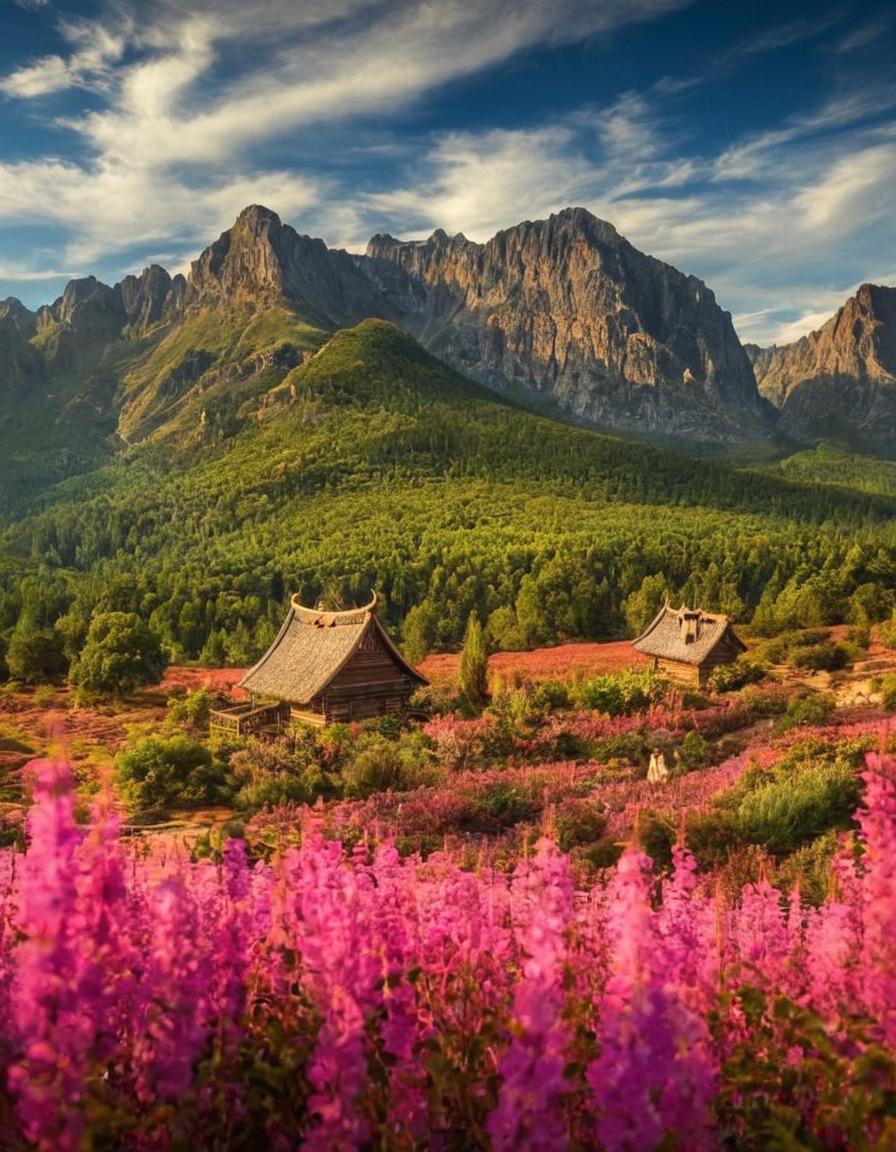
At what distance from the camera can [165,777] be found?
19625 millimetres

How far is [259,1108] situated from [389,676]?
1079 inches

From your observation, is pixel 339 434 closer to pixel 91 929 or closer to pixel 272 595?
pixel 272 595

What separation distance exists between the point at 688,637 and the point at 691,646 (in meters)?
0.53

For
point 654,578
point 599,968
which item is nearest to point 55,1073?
point 599,968

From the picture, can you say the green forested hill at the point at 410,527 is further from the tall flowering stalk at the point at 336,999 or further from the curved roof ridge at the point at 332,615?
the tall flowering stalk at the point at 336,999

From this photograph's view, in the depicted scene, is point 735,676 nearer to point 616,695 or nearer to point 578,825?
point 616,695

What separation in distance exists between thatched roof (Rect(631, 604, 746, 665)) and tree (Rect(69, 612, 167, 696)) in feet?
78.7

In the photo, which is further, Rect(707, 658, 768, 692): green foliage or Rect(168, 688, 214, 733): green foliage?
Rect(707, 658, 768, 692): green foliage

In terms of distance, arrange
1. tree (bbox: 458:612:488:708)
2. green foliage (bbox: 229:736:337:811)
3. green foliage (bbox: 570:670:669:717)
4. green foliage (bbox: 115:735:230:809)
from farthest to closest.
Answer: tree (bbox: 458:612:488:708) → green foliage (bbox: 570:670:669:717) → green foliage (bbox: 115:735:230:809) → green foliage (bbox: 229:736:337:811)

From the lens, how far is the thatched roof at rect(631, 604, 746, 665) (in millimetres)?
39562

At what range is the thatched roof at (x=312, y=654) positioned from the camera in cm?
2877

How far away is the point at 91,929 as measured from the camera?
2.57 m

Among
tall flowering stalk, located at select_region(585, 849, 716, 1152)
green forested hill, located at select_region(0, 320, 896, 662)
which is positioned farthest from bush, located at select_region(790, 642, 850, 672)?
tall flowering stalk, located at select_region(585, 849, 716, 1152)

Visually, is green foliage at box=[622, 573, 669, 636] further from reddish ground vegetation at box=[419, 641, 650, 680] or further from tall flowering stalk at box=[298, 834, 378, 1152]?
tall flowering stalk at box=[298, 834, 378, 1152]
